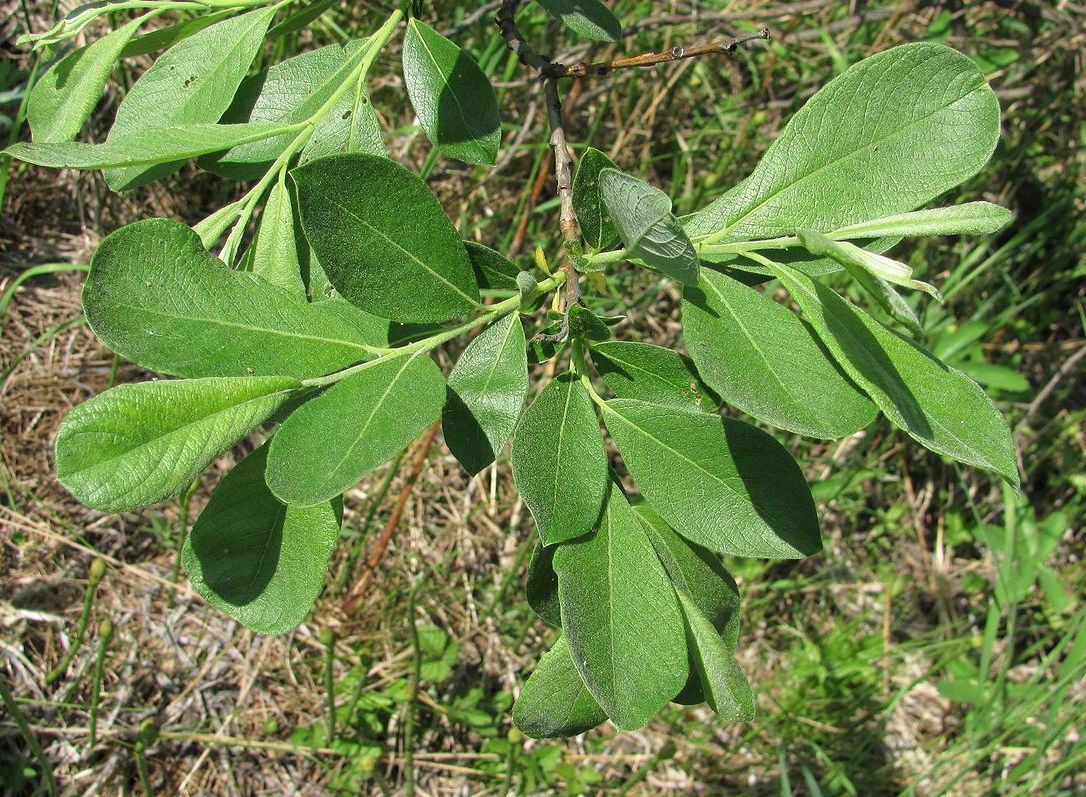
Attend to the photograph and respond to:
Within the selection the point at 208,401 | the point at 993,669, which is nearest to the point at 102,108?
the point at 208,401

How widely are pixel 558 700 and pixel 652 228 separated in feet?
1.60

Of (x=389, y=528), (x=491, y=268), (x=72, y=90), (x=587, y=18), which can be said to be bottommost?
(x=389, y=528)

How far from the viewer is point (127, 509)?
0.64m

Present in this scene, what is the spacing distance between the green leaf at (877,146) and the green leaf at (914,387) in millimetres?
90

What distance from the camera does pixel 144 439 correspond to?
26.3 inches

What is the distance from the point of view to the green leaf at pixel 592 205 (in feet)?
2.87

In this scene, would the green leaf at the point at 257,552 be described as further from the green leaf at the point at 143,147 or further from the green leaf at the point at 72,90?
the green leaf at the point at 72,90

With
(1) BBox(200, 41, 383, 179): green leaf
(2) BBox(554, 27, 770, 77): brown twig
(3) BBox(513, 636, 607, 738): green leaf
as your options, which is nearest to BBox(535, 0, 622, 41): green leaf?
(2) BBox(554, 27, 770, 77): brown twig

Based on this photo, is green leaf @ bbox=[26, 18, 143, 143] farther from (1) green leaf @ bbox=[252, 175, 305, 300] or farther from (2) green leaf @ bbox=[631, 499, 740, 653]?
(2) green leaf @ bbox=[631, 499, 740, 653]

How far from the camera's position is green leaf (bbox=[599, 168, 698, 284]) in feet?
2.09

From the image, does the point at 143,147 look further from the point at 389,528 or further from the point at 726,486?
the point at 389,528

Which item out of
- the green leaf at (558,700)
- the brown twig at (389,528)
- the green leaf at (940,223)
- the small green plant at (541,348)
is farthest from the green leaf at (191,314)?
the brown twig at (389,528)

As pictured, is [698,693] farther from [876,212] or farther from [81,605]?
[81,605]

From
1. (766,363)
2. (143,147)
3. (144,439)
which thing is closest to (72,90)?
(143,147)
